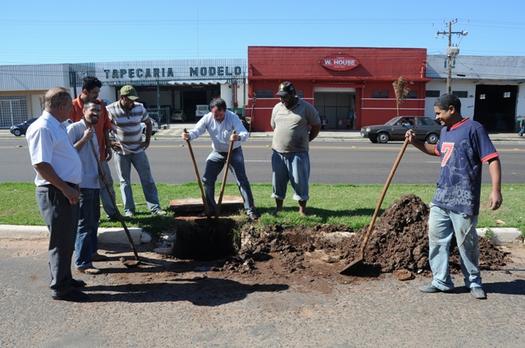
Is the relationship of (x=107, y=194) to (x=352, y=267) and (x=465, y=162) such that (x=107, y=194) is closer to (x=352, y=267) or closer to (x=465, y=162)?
(x=352, y=267)

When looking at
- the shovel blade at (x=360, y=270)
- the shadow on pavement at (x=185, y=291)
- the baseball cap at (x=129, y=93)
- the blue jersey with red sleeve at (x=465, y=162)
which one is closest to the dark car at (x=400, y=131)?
the baseball cap at (x=129, y=93)

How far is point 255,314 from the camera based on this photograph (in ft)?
13.2

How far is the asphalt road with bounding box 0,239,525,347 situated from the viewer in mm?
3572

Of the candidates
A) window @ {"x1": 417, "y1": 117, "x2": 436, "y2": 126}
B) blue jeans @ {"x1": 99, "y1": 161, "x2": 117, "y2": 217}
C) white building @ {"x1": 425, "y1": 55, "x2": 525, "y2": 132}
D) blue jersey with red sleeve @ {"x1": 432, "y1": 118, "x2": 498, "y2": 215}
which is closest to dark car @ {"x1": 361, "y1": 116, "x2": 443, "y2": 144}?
window @ {"x1": 417, "y1": 117, "x2": 436, "y2": 126}

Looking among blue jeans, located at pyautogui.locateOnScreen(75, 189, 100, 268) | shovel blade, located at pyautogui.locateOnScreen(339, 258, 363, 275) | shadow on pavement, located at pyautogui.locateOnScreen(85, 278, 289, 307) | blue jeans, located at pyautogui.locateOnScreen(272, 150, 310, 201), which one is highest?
blue jeans, located at pyautogui.locateOnScreen(272, 150, 310, 201)

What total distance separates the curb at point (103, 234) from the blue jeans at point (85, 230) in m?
0.94

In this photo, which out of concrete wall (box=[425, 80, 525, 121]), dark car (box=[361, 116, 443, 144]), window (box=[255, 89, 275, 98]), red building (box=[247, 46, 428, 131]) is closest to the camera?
dark car (box=[361, 116, 443, 144])

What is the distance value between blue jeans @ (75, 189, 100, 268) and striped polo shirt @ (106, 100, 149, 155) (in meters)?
1.67

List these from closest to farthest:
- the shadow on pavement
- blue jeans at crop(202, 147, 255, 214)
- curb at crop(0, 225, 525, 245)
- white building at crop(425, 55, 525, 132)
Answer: the shadow on pavement, curb at crop(0, 225, 525, 245), blue jeans at crop(202, 147, 255, 214), white building at crop(425, 55, 525, 132)

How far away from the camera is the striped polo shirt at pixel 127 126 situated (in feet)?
21.8

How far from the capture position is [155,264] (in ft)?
17.7

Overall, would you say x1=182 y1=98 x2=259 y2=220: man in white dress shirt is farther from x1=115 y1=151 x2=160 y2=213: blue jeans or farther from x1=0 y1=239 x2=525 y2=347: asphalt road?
x1=0 y1=239 x2=525 y2=347: asphalt road

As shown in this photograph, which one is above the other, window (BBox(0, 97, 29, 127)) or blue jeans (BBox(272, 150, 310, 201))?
window (BBox(0, 97, 29, 127))

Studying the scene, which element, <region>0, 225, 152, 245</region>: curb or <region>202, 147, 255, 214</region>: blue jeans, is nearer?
<region>0, 225, 152, 245</region>: curb
